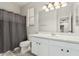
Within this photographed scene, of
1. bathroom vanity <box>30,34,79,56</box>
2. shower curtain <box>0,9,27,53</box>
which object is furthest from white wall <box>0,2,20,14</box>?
bathroom vanity <box>30,34,79,56</box>

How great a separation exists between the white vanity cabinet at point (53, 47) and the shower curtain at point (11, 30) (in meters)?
0.82

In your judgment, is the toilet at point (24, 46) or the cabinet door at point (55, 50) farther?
the toilet at point (24, 46)

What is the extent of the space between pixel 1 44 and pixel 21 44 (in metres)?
0.64

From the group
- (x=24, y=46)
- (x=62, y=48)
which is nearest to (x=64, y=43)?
(x=62, y=48)

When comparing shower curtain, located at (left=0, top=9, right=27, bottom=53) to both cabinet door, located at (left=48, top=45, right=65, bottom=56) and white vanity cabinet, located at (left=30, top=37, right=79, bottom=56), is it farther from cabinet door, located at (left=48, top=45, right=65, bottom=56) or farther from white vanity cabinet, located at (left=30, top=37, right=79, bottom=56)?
cabinet door, located at (left=48, top=45, right=65, bottom=56)

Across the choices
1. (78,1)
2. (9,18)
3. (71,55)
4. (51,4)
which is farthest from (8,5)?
(71,55)

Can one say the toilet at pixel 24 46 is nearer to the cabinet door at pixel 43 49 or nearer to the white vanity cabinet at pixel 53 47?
the white vanity cabinet at pixel 53 47

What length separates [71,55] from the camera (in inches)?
57.0

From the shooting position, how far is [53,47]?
5.71 feet

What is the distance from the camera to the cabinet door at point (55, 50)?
1.59m

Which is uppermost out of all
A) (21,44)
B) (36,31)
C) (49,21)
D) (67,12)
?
(67,12)

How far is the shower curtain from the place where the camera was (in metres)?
2.38

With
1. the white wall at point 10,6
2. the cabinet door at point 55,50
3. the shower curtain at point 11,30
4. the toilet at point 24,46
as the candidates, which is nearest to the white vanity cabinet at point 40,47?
the cabinet door at point 55,50

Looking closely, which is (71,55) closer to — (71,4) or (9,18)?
(71,4)
